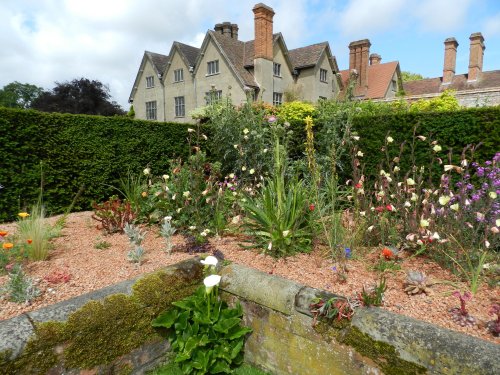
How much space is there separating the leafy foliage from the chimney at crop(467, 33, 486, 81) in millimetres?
33882

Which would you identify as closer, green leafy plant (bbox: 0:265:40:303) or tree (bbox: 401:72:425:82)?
green leafy plant (bbox: 0:265:40:303)

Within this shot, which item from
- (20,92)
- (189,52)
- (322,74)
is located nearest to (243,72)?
(189,52)

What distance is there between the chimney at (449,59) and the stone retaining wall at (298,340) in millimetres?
33954

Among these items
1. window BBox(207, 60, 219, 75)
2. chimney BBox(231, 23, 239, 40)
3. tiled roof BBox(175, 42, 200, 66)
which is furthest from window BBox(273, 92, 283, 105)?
chimney BBox(231, 23, 239, 40)

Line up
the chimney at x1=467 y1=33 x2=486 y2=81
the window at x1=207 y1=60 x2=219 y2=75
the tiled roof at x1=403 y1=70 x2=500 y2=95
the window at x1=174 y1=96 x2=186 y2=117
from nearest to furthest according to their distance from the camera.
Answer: the window at x1=207 y1=60 x2=219 y2=75
the window at x1=174 y1=96 x2=186 y2=117
the chimney at x1=467 y1=33 x2=486 y2=81
the tiled roof at x1=403 y1=70 x2=500 y2=95

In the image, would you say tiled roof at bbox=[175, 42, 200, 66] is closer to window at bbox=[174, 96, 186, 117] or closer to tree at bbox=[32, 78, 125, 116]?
window at bbox=[174, 96, 186, 117]

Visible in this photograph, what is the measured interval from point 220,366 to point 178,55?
25781 mm

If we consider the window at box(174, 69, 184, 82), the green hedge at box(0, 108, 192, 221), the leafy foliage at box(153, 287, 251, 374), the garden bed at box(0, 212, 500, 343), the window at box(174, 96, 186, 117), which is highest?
the window at box(174, 69, 184, 82)

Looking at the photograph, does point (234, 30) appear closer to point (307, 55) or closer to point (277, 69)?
point (277, 69)

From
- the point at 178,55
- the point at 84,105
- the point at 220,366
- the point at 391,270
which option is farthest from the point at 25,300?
the point at 84,105

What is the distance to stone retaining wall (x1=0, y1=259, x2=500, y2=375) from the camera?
1.66m

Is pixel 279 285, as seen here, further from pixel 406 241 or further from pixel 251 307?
pixel 406 241

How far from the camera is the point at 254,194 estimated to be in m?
4.89

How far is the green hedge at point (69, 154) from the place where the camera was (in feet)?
18.5
